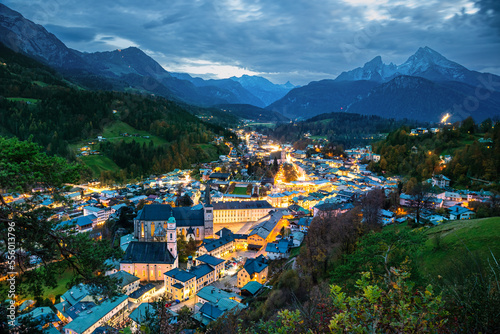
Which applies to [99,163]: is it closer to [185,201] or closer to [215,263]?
[185,201]

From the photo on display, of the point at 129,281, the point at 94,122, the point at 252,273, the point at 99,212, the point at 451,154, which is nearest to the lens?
the point at 129,281

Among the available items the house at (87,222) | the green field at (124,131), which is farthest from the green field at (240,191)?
the green field at (124,131)

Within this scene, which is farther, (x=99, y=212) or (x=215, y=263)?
(x=99, y=212)

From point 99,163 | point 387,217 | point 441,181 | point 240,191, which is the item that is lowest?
point 240,191

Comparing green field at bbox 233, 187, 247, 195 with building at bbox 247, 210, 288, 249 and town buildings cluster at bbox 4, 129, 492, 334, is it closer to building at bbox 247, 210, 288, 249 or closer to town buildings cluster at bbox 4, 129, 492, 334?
town buildings cluster at bbox 4, 129, 492, 334

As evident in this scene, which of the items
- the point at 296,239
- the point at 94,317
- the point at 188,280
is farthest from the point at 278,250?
the point at 94,317

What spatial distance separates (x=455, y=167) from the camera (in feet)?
133

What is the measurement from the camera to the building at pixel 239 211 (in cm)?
3672

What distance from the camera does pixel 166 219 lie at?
1203 inches

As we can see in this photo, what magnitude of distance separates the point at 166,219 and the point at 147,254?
20.5 feet

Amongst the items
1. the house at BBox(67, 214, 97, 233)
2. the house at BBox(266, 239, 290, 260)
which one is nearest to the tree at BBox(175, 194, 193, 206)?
the house at BBox(67, 214, 97, 233)

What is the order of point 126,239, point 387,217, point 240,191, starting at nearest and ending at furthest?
point 387,217 → point 126,239 → point 240,191

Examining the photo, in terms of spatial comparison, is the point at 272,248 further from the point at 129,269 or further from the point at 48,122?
the point at 48,122

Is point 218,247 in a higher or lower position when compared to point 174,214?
lower
